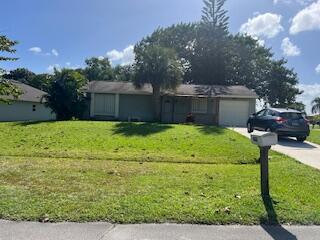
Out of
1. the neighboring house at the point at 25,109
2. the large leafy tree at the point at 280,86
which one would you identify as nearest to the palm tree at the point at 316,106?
the large leafy tree at the point at 280,86

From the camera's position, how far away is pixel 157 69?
27.0 meters

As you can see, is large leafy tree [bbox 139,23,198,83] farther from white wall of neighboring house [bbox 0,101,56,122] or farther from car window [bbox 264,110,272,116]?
car window [bbox 264,110,272,116]

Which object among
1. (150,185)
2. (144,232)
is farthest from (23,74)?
(144,232)

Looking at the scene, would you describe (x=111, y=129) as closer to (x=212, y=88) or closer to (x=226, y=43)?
(x=212, y=88)

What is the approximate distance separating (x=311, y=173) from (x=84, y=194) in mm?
5924

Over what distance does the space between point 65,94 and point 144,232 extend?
2384cm

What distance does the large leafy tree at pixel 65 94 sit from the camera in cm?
2789

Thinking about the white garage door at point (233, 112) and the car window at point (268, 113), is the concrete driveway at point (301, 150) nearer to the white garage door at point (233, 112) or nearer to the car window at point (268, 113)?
the car window at point (268, 113)

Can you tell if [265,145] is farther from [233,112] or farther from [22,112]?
[22,112]

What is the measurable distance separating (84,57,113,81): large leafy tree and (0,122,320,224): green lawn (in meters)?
56.9

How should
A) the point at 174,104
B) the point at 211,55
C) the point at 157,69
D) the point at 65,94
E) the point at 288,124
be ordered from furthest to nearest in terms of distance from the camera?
1. the point at 211,55
2. the point at 174,104
3. the point at 65,94
4. the point at 157,69
5. the point at 288,124

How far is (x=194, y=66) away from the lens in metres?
49.5

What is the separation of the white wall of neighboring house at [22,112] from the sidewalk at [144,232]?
1105 inches

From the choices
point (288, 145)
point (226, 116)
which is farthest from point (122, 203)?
point (226, 116)
